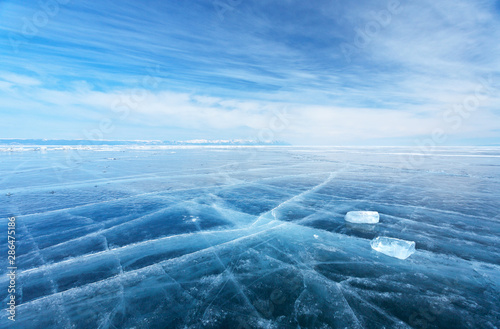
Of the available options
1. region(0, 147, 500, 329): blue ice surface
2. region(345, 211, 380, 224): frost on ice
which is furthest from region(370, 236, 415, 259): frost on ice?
region(345, 211, 380, 224): frost on ice

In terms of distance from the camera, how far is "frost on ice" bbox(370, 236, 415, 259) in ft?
13.3

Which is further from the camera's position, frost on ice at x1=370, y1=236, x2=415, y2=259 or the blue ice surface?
frost on ice at x1=370, y1=236, x2=415, y2=259

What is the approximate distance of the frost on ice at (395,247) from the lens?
4.06 m

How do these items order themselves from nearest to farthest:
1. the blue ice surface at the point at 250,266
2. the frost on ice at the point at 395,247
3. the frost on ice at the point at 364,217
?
the blue ice surface at the point at 250,266, the frost on ice at the point at 395,247, the frost on ice at the point at 364,217

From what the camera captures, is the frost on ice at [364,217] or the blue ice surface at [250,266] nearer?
the blue ice surface at [250,266]

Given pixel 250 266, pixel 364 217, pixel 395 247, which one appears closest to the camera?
pixel 250 266

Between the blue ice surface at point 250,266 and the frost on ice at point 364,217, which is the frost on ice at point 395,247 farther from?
the frost on ice at point 364,217

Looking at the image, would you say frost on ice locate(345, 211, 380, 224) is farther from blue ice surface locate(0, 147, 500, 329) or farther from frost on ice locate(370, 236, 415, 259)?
frost on ice locate(370, 236, 415, 259)

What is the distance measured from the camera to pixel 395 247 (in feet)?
13.6

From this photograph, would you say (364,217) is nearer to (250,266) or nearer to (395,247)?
(395,247)

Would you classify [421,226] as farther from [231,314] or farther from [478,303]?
[231,314]

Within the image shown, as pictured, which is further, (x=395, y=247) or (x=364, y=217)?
(x=364, y=217)

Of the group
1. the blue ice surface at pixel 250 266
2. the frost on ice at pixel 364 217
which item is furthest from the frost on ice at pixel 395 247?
the frost on ice at pixel 364 217

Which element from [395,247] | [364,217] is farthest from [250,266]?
[364,217]
